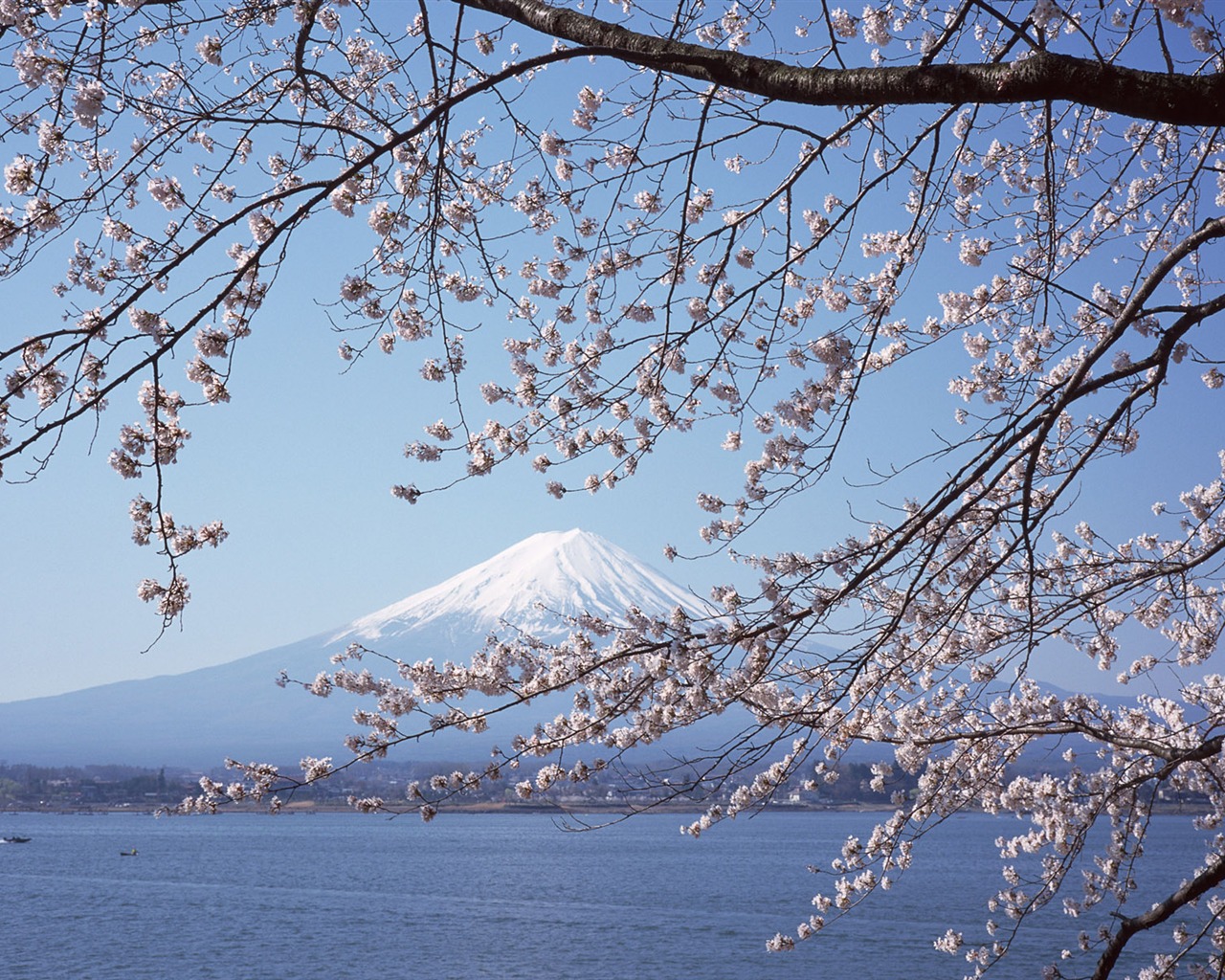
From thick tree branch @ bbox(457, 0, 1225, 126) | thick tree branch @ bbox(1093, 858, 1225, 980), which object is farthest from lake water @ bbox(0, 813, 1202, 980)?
thick tree branch @ bbox(457, 0, 1225, 126)

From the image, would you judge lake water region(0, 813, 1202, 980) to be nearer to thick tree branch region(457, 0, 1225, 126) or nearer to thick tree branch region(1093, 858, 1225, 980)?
thick tree branch region(1093, 858, 1225, 980)

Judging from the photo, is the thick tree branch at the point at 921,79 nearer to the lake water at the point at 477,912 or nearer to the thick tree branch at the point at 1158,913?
the thick tree branch at the point at 1158,913

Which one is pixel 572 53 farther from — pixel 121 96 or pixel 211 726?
pixel 211 726

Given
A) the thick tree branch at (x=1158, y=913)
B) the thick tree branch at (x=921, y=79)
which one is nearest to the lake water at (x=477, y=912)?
the thick tree branch at (x=1158, y=913)

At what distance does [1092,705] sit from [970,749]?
2.31 feet

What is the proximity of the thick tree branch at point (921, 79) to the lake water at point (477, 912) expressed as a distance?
20.2 metres

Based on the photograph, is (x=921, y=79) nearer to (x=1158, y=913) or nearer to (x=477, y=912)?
(x=1158, y=913)

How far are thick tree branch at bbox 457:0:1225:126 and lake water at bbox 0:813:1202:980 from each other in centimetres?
2025

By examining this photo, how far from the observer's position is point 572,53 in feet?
6.82

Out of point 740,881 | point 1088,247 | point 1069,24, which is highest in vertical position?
point 1069,24

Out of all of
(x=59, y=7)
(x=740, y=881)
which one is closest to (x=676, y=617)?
(x=59, y=7)

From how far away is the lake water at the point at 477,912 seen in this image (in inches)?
957

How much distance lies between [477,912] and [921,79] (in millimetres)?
33559

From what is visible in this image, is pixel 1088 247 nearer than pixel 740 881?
Yes
